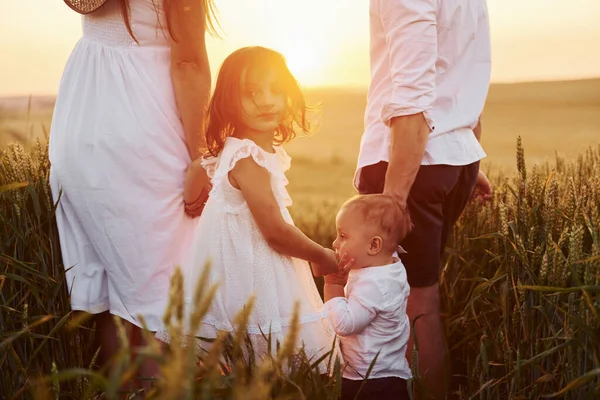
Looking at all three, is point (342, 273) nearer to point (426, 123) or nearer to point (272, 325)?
point (272, 325)

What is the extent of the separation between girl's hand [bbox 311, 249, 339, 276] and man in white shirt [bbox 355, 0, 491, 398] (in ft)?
0.88

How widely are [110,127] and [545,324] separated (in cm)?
160

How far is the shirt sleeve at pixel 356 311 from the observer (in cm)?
225

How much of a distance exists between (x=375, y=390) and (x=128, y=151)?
3.93 ft

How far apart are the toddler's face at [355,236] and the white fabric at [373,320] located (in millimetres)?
51

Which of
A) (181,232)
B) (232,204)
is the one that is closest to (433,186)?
(232,204)

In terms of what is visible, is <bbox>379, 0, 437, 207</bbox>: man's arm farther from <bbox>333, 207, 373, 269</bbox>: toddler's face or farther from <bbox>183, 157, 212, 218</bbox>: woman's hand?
<bbox>183, 157, 212, 218</bbox>: woman's hand

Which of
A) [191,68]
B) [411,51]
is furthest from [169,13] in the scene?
[411,51]

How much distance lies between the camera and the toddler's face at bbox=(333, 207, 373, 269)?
7.52 ft

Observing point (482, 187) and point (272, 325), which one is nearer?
point (272, 325)

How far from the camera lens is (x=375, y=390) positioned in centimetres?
229

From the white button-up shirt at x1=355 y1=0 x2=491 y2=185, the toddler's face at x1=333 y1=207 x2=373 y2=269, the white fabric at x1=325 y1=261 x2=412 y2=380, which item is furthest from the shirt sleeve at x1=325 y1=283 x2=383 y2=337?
the white button-up shirt at x1=355 y1=0 x2=491 y2=185

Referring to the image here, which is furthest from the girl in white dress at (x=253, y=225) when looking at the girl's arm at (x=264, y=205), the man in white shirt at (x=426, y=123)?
the man in white shirt at (x=426, y=123)

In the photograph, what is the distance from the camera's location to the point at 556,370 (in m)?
2.02
